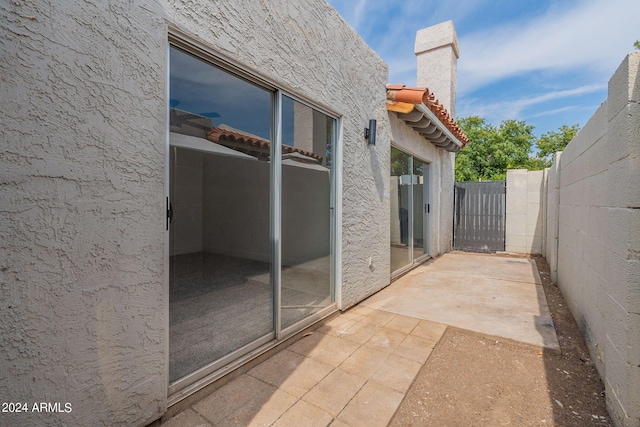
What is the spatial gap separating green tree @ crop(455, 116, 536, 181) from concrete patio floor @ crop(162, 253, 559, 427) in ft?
78.2

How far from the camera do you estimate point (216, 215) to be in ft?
12.4

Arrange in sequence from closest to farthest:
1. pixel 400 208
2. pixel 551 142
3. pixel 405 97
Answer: pixel 405 97 → pixel 400 208 → pixel 551 142

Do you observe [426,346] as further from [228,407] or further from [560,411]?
[228,407]

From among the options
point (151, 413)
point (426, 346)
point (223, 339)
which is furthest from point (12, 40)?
point (426, 346)

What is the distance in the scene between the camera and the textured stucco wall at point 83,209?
1735 millimetres

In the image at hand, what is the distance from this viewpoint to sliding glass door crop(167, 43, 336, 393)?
2.91 m

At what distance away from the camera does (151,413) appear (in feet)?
7.82

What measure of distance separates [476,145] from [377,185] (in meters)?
27.7

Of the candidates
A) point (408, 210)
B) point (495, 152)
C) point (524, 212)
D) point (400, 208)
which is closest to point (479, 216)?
point (524, 212)

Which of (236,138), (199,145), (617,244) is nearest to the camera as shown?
(617,244)

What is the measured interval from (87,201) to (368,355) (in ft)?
10.6

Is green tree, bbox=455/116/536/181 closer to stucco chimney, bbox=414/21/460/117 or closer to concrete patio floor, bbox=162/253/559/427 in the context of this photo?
stucco chimney, bbox=414/21/460/117

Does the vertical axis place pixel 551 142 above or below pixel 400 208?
above

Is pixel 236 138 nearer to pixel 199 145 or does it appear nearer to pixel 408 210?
pixel 199 145
